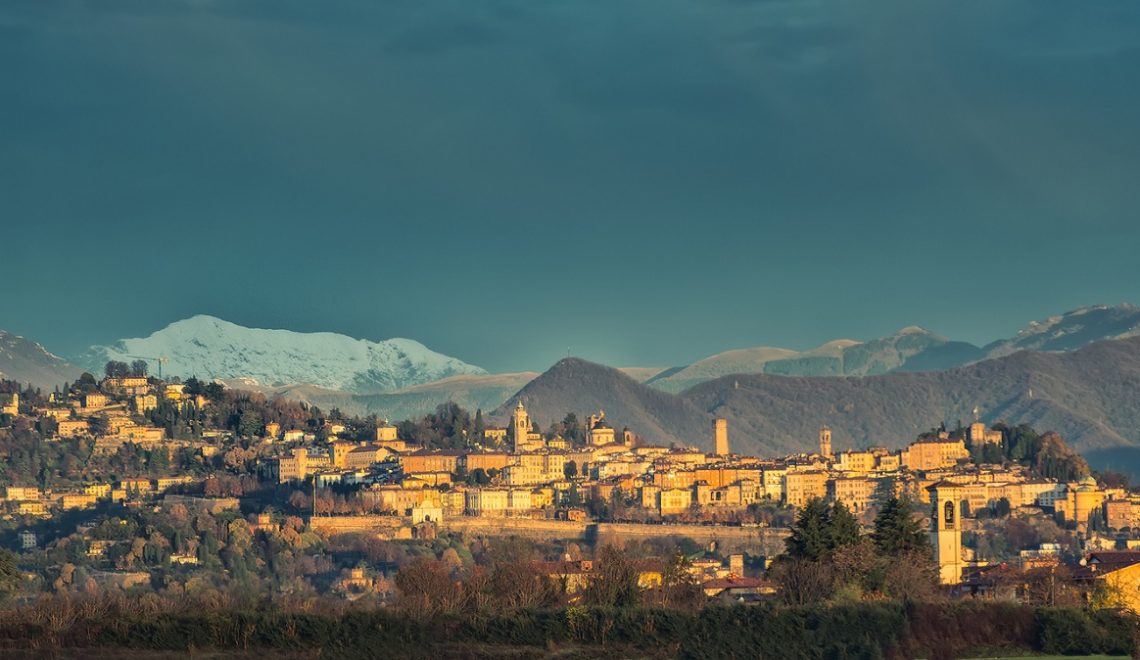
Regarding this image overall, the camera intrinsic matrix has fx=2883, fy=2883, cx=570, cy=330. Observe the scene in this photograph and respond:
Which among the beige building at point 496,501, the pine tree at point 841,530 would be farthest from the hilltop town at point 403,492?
the pine tree at point 841,530

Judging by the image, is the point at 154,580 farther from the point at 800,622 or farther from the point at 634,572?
the point at 800,622

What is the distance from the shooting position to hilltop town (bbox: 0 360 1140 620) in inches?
4582

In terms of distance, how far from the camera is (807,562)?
216ft

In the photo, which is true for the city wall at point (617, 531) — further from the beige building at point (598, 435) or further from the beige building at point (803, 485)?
the beige building at point (598, 435)

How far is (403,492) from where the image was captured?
136 meters

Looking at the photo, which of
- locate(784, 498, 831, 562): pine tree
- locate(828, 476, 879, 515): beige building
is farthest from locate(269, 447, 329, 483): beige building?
locate(784, 498, 831, 562): pine tree

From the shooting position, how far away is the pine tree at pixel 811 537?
6644 centimetres

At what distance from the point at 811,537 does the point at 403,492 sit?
70544 mm

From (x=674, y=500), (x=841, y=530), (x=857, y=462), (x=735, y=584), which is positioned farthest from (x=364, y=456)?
(x=841, y=530)

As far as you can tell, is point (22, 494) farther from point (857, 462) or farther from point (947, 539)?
point (947, 539)

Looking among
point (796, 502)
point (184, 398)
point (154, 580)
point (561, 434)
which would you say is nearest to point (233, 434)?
point (184, 398)

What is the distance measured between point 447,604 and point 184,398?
4251 inches

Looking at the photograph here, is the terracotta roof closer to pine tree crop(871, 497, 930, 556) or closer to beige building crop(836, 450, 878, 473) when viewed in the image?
pine tree crop(871, 497, 930, 556)

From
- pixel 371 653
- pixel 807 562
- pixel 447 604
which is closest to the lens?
pixel 371 653
